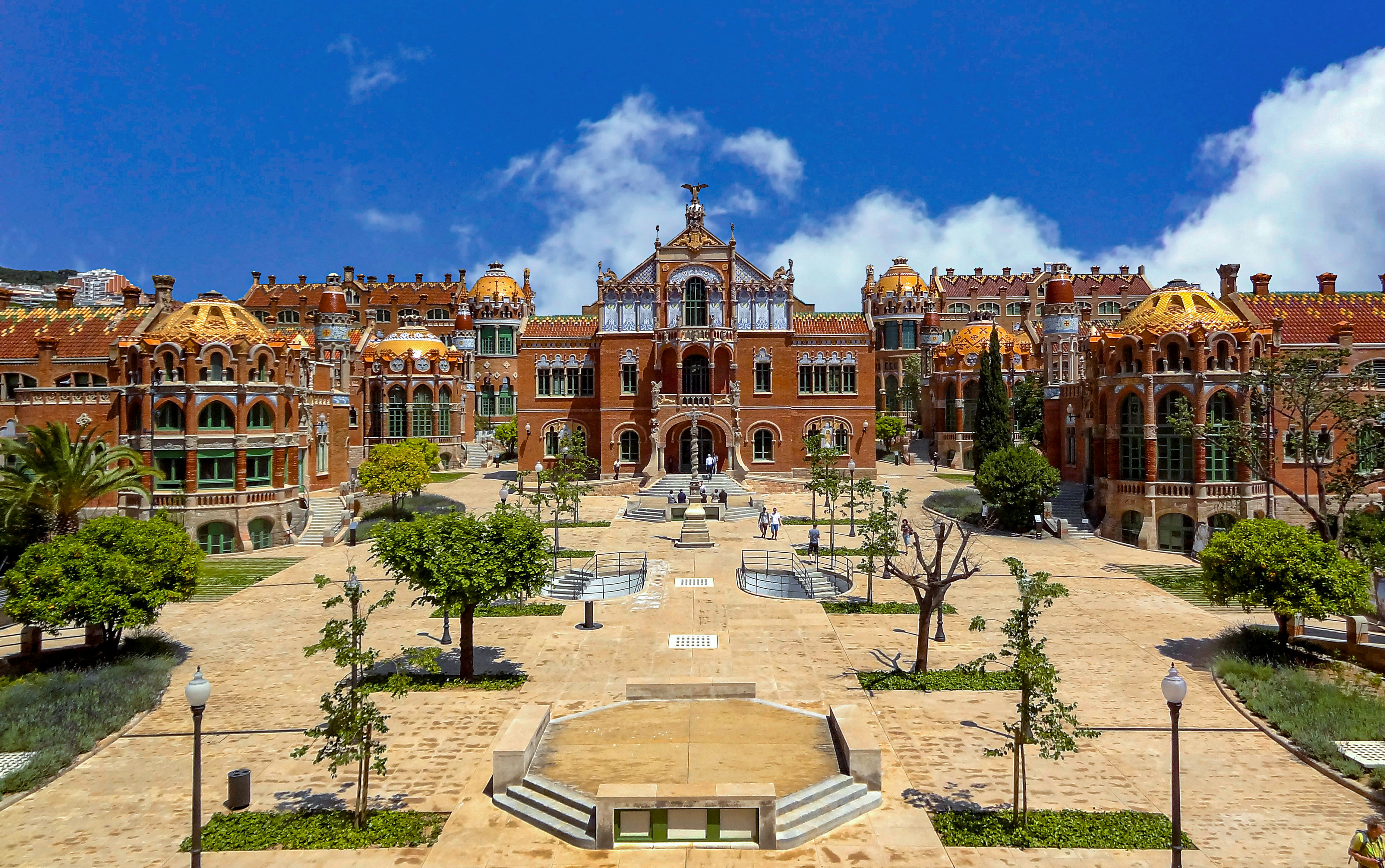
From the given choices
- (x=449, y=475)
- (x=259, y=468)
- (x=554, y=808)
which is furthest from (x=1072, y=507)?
(x=449, y=475)

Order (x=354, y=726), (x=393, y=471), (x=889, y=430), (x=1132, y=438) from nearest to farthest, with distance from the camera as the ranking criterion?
(x=354, y=726)
(x=1132, y=438)
(x=393, y=471)
(x=889, y=430)

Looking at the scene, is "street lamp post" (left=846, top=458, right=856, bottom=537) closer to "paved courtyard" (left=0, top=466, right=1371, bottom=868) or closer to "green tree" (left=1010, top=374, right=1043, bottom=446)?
"paved courtyard" (left=0, top=466, right=1371, bottom=868)

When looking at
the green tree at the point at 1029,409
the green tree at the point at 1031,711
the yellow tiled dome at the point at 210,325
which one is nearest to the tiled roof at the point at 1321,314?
the green tree at the point at 1029,409

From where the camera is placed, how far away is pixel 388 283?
4491 inches

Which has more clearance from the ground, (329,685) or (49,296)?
(49,296)

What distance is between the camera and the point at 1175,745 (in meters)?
11.7

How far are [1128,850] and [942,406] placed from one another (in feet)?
212

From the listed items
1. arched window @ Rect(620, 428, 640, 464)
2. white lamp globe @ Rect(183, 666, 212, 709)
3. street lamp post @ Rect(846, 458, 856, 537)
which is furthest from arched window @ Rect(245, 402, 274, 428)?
white lamp globe @ Rect(183, 666, 212, 709)

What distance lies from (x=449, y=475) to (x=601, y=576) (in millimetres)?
41165

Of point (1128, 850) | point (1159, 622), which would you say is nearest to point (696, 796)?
point (1128, 850)

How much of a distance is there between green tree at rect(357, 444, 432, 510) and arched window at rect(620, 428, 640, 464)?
672 inches

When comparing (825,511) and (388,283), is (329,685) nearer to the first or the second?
(825,511)

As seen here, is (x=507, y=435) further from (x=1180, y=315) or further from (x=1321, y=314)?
(x=1321, y=314)

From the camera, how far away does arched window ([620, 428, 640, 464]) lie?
194 feet
